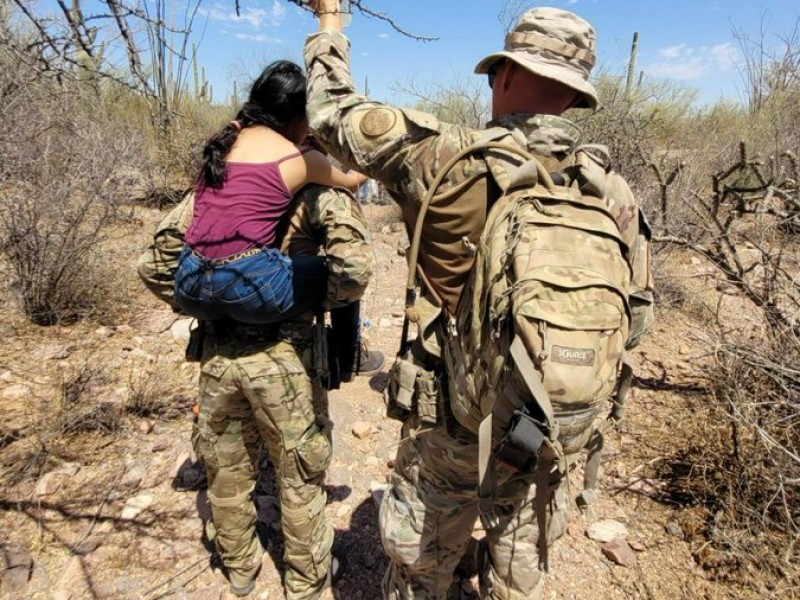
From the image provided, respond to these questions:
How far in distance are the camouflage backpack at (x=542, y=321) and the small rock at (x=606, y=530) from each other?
1.57 meters

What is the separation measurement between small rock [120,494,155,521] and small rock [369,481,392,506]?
3.58 feet

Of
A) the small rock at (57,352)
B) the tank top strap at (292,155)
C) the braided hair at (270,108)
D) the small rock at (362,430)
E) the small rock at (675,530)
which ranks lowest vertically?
the small rock at (675,530)

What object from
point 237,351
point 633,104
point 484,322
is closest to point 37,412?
point 237,351

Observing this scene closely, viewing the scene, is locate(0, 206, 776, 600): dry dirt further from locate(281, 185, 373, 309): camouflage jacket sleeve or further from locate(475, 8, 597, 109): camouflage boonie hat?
locate(475, 8, 597, 109): camouflage boonie hat

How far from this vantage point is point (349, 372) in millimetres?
1881

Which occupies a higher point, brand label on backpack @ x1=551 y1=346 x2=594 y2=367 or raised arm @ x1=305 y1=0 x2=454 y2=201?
raised arm @ x1=305 y1=0 x2=454 y2=201

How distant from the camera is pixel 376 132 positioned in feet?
3.60

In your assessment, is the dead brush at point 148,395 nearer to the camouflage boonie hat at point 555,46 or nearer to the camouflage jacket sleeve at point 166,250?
the camouflage jacket sleeve at point 166,250

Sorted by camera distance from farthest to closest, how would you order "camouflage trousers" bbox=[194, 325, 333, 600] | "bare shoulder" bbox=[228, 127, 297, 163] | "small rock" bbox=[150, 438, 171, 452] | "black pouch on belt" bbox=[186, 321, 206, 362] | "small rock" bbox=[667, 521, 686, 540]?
"small rock" bbox=[150, 438, 171, 452] → "small rock" bbox=[667, 521, 686, 540] → "black pouch on belt" bbox=[186, 321, 206, 362] → "camouflage trousers" bbox=[194, 325, 333, 600] → "bare shoulder" bbox=[228, 127, 297, 163]

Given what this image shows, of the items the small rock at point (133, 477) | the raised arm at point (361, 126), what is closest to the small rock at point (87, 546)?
the small rock at point (133, 477)

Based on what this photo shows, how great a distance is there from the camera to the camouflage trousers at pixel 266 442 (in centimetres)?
159

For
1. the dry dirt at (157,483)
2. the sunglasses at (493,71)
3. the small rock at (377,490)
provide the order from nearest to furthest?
the sunglasses at (493,71)
the dry dirt at (157,483)
the small rock at (377,490)

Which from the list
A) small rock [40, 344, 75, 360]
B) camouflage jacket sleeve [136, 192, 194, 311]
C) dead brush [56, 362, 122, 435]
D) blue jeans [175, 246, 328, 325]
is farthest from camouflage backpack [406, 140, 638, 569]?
small rock [40, 344, 75, 360]

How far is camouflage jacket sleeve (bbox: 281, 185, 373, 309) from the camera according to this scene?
152cm
